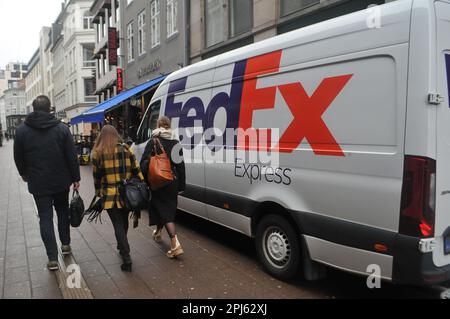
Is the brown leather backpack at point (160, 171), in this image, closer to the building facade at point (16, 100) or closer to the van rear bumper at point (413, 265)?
the van rear bumper at point (413, 265)

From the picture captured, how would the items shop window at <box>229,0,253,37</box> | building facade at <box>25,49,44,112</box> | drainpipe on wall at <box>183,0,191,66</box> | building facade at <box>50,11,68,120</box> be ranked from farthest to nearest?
building facade at <box>25,49,44,112</box>, building facade at <box>50,11,68,120</box>, drainpipe on wall at <box>183,0,191,66</box>, shop window at <box>229,0,253,37</box>

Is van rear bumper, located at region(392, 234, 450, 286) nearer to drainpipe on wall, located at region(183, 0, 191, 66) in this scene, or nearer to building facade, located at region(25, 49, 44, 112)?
drainpipe on wall, located at region(183, 0, 191, 66)

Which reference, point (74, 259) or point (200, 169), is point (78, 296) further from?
point (200, 169)

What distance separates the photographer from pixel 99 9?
30141mm

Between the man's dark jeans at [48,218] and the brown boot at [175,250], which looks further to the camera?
the brown boot at [175,250]

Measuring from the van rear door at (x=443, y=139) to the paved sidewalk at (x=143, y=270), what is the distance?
131cm

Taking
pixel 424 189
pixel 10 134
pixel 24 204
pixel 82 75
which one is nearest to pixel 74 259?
pixel 424 189

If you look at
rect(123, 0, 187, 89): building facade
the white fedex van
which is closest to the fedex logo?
the white fedex van

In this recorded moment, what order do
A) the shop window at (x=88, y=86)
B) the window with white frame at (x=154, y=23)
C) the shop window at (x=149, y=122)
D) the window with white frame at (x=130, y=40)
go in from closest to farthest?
the shop window at (x=149, y=122), the window with white frame at (x=154, y=23), the window with white frame at (x=130, y=40), the shop window at (x=88, y=86)

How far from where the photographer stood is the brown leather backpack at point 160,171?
4840mm

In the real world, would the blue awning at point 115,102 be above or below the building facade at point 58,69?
below

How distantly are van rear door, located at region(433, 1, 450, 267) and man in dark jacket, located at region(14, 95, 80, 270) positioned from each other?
3.71m

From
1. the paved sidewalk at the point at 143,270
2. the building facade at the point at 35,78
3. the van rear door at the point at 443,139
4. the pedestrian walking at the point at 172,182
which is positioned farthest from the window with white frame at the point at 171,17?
the building facade at the point at 35,78

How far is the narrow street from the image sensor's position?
13.0ft
